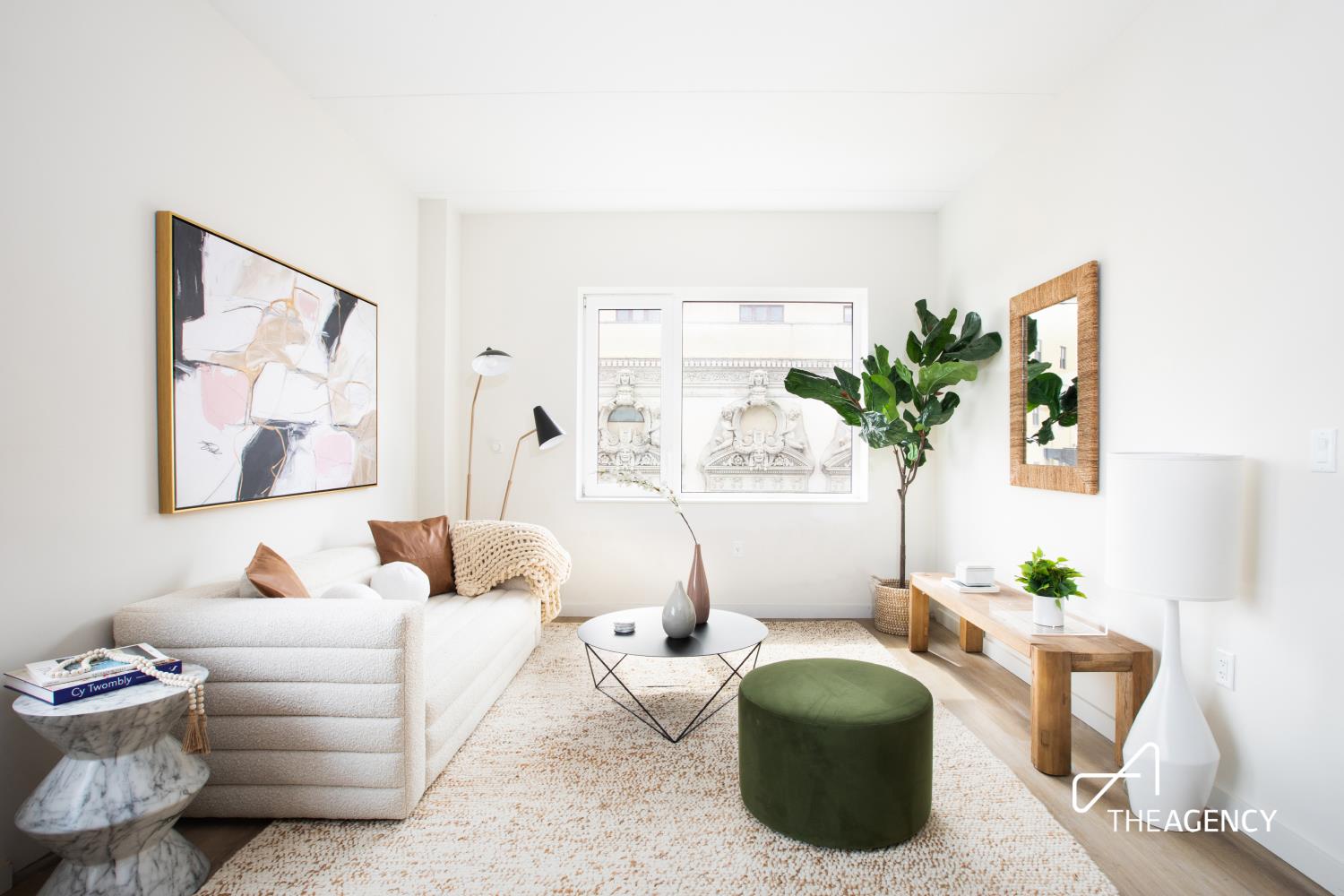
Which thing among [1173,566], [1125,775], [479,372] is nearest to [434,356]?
[479,372]

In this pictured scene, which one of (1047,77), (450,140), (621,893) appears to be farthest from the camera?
(450,140)

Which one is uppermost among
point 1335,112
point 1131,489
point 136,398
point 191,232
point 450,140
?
point 450,140

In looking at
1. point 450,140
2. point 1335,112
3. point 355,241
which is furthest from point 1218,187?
point 355,241

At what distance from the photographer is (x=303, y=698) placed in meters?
1.93

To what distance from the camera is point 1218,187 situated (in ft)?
6.76

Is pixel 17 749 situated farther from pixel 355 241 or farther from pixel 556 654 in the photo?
pixel 355 241

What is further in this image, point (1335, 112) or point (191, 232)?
point (191, 232)

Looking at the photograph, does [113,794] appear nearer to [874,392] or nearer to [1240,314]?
[1240,314]

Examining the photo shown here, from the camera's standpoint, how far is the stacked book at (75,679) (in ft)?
4.98

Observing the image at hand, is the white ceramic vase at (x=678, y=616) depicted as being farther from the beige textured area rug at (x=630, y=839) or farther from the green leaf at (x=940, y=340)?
the green leaf at (x=940, y=340)

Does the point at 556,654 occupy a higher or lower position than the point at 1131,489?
lower

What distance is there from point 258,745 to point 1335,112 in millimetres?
3334

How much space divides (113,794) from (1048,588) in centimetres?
285

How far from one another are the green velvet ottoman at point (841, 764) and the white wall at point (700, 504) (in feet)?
7.84
